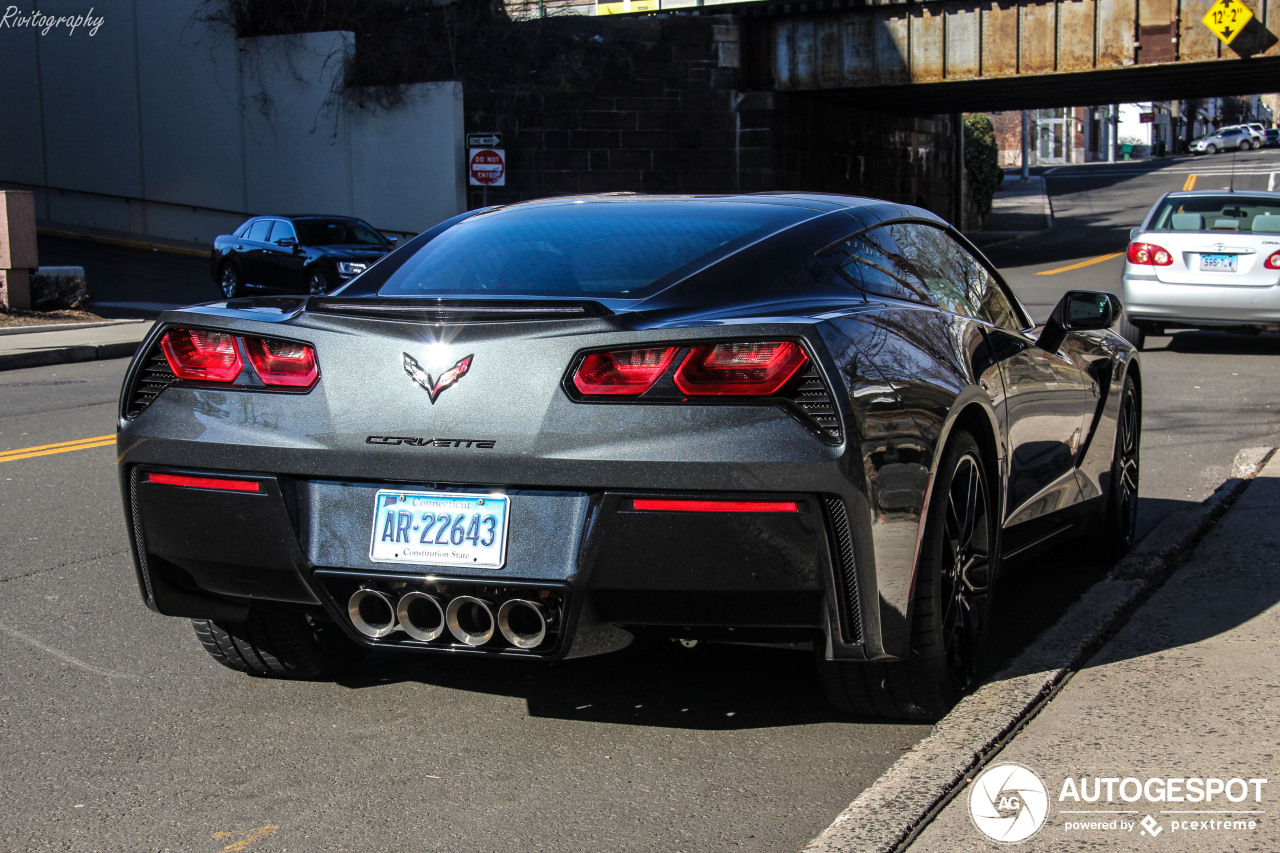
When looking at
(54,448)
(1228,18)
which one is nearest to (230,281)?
(54,448)

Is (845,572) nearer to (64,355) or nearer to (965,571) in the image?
(965,571)

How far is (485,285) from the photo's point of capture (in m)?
3.90

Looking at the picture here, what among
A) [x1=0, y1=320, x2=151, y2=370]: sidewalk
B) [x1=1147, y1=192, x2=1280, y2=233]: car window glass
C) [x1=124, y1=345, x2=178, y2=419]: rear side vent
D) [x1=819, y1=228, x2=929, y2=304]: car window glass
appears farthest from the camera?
[x1=0, y1=320, x2=151, y2=370]: sidewalk

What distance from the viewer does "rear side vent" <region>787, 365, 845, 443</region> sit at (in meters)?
3.18

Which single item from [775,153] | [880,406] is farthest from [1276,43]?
[880,406]

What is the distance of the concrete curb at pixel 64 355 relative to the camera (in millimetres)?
14867

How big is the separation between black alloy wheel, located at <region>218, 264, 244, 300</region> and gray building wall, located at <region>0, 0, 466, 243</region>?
22.6 ft

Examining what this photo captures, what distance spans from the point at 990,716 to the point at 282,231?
65.5 feet

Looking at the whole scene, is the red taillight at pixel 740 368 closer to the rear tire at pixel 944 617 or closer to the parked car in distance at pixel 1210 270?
the rear tire at pixel 944 617

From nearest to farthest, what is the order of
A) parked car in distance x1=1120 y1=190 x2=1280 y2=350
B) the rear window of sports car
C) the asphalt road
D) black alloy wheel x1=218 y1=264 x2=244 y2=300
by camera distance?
1. the asphalt road
2. the rear window of sports car
3. parked car in distance x1=1120 y1=190 x2=1280 y2=350
4. black alloy wheel x1=218 y1=264 x2=244 y2=300

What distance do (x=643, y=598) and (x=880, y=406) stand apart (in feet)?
2.43
